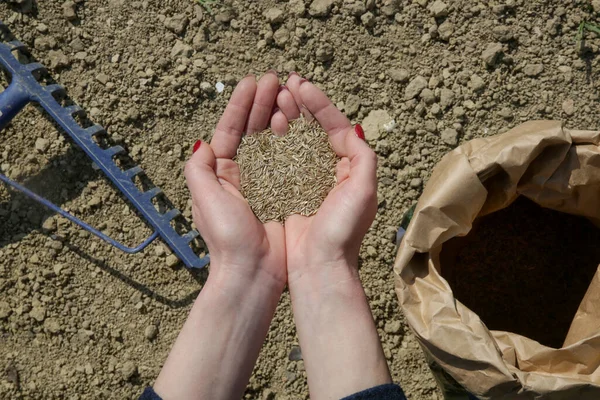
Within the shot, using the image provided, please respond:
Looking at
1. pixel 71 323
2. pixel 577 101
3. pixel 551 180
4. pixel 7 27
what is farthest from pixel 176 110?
pixel 577 101

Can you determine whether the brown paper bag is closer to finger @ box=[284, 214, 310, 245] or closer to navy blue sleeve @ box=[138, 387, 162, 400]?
finger @ box=[284, 214, 310, 245]

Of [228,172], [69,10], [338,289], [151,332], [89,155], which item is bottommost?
[151,332]

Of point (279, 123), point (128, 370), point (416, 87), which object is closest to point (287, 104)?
point (279, 123)

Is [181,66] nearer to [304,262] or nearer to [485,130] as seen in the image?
[304,262]

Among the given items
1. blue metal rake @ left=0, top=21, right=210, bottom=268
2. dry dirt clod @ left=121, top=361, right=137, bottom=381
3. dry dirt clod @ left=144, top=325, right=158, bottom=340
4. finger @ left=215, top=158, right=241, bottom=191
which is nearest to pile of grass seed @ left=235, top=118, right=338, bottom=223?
finger @ left=215, top=158, right=241, bottom=191

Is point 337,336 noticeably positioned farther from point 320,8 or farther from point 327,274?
point 320,8

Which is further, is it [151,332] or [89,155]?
[151,332]

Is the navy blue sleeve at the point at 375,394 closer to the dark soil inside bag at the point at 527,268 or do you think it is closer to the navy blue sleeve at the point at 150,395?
the navy blue sleeve at the point at 150,395
